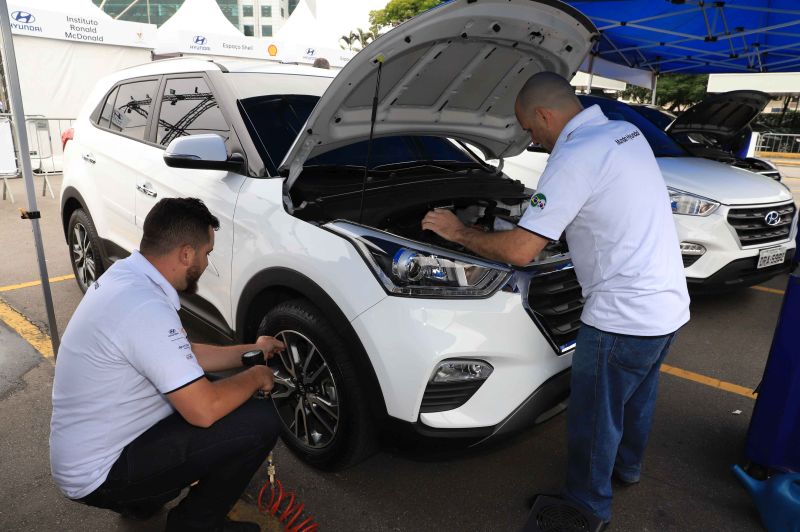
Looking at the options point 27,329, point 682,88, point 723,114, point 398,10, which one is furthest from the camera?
point 398,10

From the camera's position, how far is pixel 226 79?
3115mm

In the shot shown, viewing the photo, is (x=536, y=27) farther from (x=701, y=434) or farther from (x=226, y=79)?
(x=701, y=434)

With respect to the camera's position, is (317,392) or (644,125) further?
(644,125)

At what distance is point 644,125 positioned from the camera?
6012 millimetres

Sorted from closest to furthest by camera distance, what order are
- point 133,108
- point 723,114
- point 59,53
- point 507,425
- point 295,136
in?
point 507,425 → point 295,136 → point 133,108 → point 723,114 → point 59,53

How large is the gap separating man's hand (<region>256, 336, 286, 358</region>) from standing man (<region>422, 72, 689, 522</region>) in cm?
91

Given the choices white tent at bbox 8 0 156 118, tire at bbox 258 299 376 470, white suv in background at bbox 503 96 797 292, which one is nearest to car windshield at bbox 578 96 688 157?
white suv in background at bbox 503 96 797 292

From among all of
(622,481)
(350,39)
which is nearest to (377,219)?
(622,481)

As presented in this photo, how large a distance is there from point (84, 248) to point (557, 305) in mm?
3743

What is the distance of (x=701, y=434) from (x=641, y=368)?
127 centimetres

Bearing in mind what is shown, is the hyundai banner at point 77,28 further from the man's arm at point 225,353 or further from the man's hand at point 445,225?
the man's hand at point 445,225

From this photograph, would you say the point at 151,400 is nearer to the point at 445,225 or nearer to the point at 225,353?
the point at 225,353

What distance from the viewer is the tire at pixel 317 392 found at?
2.27 metres

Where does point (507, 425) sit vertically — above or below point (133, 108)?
below
